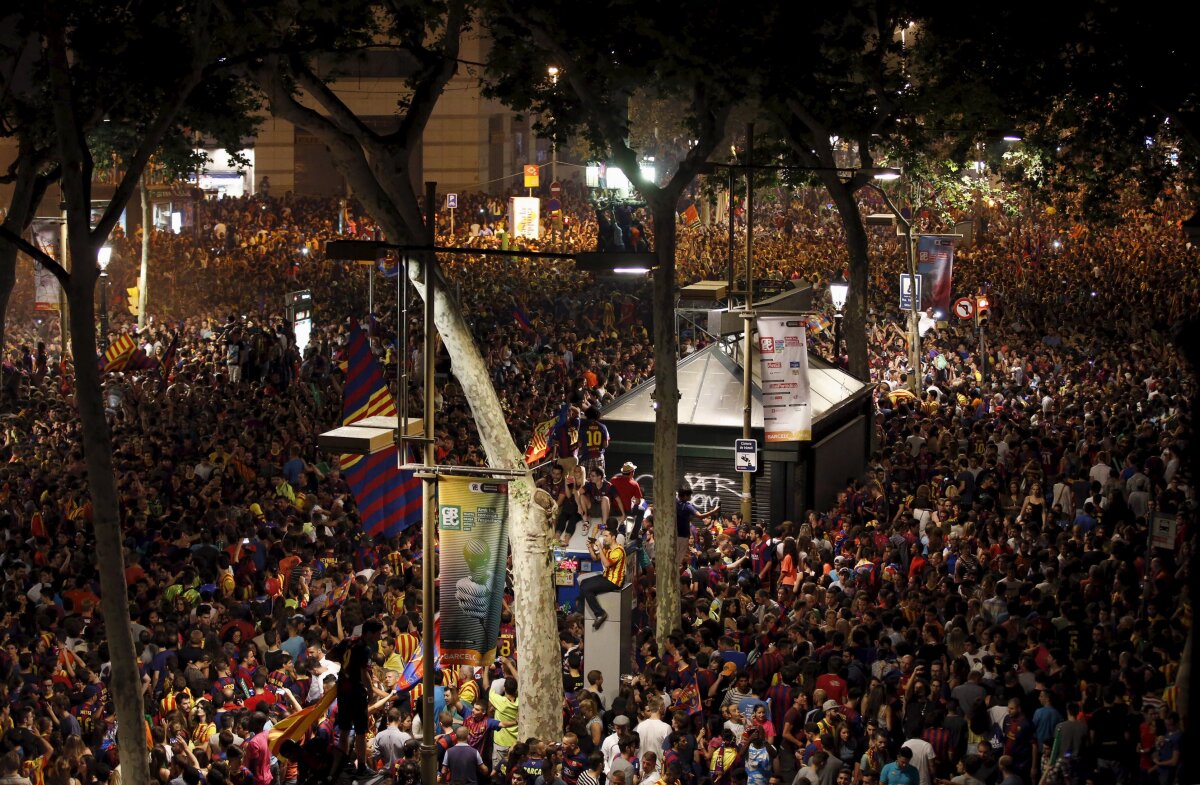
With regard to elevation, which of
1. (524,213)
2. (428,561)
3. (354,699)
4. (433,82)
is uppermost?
(433,82)

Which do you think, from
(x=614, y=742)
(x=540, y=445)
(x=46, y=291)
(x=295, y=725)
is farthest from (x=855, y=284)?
(x=295, y=725)

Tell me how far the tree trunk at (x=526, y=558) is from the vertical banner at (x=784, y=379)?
645 centimetres

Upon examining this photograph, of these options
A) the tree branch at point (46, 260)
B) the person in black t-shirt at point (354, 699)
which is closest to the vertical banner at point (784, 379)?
the person in black t-shirt at point (354, 699)

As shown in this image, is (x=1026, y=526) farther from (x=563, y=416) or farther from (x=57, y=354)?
(x=57, y=354)

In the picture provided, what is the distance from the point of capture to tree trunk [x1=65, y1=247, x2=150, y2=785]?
493 inches

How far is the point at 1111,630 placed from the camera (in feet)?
47.9

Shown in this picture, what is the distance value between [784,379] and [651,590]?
375 cm

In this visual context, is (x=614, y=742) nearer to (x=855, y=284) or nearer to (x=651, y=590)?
(x=651, y=590)

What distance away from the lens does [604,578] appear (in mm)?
16250

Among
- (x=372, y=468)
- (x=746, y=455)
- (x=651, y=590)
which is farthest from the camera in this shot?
(x=746, y=455)

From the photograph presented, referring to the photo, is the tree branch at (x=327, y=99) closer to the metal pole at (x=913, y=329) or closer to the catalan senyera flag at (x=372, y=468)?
the catalan senyera flag at (x=372, y=468)

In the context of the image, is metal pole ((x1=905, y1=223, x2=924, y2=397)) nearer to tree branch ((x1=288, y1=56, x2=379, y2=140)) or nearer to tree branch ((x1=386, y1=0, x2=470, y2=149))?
tree branch ((x1=386, y1=0, x2=470, y2=149))

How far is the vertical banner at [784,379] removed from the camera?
2134 centimetres

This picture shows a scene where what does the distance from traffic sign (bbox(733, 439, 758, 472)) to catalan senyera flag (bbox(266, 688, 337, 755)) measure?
972cm
